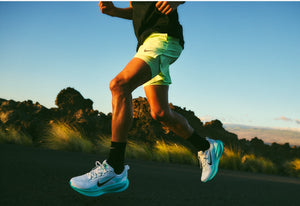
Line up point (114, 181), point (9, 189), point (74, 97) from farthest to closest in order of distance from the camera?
point (74, 97)
point (114, 181)
point (9, 189)

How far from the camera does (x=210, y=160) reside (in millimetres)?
2893

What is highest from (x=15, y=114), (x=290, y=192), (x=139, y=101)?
(x=139, y=101)

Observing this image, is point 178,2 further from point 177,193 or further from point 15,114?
point 15,114

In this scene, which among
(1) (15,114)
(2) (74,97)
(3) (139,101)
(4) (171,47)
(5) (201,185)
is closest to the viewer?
(4) (171,47)

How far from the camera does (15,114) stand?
774 cm

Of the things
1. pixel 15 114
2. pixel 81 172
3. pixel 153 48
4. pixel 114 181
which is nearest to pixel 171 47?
pixel 153 48

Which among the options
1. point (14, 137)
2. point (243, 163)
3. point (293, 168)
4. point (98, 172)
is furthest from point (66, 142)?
point (293, 168)

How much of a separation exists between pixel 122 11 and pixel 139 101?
541 centimetres

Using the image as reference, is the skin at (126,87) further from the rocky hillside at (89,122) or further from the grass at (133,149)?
the rocky hillside at (89,122)

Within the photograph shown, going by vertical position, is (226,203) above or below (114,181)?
below

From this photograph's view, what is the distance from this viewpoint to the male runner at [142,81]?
2160mm

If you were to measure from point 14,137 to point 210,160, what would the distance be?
5066mm

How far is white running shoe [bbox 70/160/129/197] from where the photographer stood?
2023mm

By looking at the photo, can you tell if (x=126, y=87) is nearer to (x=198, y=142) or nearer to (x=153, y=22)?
(x=153, y=22)
